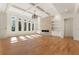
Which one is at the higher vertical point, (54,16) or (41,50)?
(54,16)

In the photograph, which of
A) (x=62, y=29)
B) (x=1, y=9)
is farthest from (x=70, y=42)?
(x=1, y=9)

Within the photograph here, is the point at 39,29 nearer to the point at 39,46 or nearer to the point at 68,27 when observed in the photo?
the point at 39,46

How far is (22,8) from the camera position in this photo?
2035mm

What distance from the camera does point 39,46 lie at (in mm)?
2043

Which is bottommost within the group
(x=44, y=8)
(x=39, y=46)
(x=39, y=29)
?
(x=39, y=46)

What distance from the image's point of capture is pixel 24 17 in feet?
6.69

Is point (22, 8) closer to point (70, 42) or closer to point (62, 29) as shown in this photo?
point (62, 29)

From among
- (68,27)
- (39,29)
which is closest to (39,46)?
(39,29)

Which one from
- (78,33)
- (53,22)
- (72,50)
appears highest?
(53,22)

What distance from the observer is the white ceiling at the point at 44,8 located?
2.02 meters

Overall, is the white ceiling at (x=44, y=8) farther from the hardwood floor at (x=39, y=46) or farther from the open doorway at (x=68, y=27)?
the hardwood floor at (x=39, y=46)

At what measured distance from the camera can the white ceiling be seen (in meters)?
2.02

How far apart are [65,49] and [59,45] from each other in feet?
0.39

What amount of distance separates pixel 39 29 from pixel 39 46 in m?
0.29
